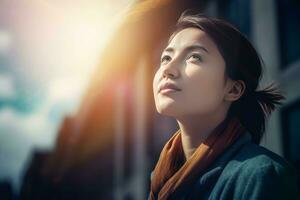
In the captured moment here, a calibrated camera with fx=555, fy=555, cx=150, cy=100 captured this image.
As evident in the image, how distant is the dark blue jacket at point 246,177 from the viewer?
72.6 inches

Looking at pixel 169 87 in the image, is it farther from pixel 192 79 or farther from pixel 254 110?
pixel 254 110

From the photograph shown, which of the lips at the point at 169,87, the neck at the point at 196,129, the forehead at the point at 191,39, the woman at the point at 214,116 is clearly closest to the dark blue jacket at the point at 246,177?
the woman at the point at 214,116

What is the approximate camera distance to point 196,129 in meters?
2.24

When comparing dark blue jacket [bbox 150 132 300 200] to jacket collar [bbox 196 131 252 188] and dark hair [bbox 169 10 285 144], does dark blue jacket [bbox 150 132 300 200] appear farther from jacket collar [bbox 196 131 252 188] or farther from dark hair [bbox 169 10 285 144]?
dark hair [bbox 169 10 285 144]

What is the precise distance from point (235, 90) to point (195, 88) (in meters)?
0.22

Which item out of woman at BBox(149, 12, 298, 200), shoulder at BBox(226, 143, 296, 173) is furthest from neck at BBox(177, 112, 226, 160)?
shoulder at BBox(226, 143, 296, 173)

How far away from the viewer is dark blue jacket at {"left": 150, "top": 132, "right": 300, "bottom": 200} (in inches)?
72.6

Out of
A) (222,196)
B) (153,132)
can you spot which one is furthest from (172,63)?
(153,132)

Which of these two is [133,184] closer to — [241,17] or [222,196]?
[241,17]

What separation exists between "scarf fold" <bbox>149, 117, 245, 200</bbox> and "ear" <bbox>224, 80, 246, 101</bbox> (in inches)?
3.9

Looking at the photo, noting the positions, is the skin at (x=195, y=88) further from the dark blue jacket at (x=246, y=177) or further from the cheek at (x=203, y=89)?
the dark blue jacket at (x=246, y=177)

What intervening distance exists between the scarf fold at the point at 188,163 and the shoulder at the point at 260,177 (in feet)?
0.35

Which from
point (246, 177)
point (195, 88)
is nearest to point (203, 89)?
point (195, 88)

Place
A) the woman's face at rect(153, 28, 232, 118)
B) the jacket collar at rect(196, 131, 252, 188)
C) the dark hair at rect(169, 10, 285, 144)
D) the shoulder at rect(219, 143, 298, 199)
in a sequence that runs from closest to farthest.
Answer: the shoulder at rect(219, 143, 298, 199), the jacket collar at rect(196, 131, 252, 188), the woman's face at rect(153, 28, 232, 118), the dark hair at rect(169, 10, 285, 144)
